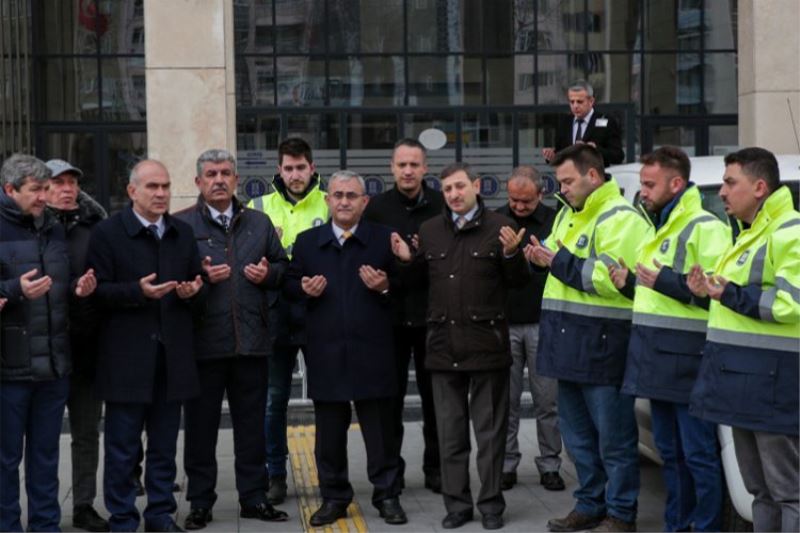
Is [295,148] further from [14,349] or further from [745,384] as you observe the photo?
[745,384]

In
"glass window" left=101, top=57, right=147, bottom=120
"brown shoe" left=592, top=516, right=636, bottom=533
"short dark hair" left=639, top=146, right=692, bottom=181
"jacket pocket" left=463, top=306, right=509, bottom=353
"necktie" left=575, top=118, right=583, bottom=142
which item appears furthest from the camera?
"glass window" left=101, top=57, right=147, bottom=120

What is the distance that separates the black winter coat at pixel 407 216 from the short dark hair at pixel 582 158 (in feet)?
4.17

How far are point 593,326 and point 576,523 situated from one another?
3.99 feet

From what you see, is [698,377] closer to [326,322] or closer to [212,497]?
[326,322]

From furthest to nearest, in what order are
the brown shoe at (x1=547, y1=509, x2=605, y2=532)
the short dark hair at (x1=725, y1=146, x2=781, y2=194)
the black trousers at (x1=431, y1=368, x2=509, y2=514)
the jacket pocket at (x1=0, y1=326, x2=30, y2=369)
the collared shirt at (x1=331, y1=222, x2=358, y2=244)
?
the collared shirt at (x1=331, y1=222, x2=358, y2=244) < the black trousers at (x1=431, y1=368, x2=509, y2=514) < the brown shoe at (x1=547, y1=509, x2=605, y2=532) < the jacket pocket at (x1=0, y1=326, x2=30, y2=369) < the short dark hair at (x1=725, y1=146, x2=781, y2=194)

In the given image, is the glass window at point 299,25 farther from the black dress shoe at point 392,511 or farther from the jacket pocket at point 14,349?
the jacket pocket at point 14,349

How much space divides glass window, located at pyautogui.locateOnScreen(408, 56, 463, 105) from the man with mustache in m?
11.1

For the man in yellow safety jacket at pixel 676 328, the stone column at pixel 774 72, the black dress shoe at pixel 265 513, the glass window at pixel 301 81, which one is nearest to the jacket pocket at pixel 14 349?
the black dress shoe at pixel 265 513

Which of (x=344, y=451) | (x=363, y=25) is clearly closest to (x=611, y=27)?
(x=363, y=25)

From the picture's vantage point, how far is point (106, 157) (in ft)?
67.8

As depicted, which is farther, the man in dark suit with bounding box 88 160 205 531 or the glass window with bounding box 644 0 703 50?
the glass window with bounding box 644 0 703 50

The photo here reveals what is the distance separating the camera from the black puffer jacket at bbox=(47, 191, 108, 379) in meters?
9.02

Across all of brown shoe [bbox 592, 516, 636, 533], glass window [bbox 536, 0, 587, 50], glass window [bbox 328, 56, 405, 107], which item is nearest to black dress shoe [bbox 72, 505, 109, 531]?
brown shoe [bbox 592, 516, 636, 533]

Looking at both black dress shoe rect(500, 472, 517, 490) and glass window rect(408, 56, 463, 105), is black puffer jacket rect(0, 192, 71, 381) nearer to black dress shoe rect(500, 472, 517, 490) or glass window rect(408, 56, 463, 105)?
black dress shoe rect(500, 472, 517, 490)
